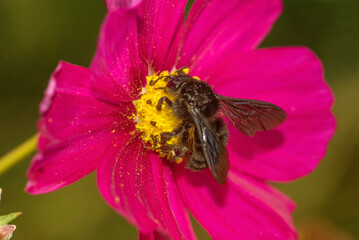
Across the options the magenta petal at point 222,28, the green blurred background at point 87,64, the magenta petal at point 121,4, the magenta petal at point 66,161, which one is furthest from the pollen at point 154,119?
the green blurred background at point 87,64

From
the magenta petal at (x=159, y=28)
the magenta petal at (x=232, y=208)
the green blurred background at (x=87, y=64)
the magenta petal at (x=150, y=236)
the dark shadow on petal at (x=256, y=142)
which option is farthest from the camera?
the green blurred background at (x=87, y=64)

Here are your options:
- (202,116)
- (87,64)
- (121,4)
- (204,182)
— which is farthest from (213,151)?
(87,64)

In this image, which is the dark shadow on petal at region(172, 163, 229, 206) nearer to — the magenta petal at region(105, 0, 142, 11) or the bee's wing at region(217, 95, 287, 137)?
the bee's wing at region(217, 95, 287, 137)

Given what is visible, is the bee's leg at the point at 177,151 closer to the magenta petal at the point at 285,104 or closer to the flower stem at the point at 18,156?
the magenta petal at the point at 285,104

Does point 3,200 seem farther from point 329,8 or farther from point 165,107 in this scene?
point 329,8

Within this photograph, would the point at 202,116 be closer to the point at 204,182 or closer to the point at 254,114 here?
the point at 254,114

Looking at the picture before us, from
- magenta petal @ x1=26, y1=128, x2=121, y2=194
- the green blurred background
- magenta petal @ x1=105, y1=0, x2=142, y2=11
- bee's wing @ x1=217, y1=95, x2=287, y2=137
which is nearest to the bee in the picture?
bee's wing @ x1=217, y1=95, x2=287, y2=137

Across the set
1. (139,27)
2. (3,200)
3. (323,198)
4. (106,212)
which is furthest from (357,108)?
(3,200)
